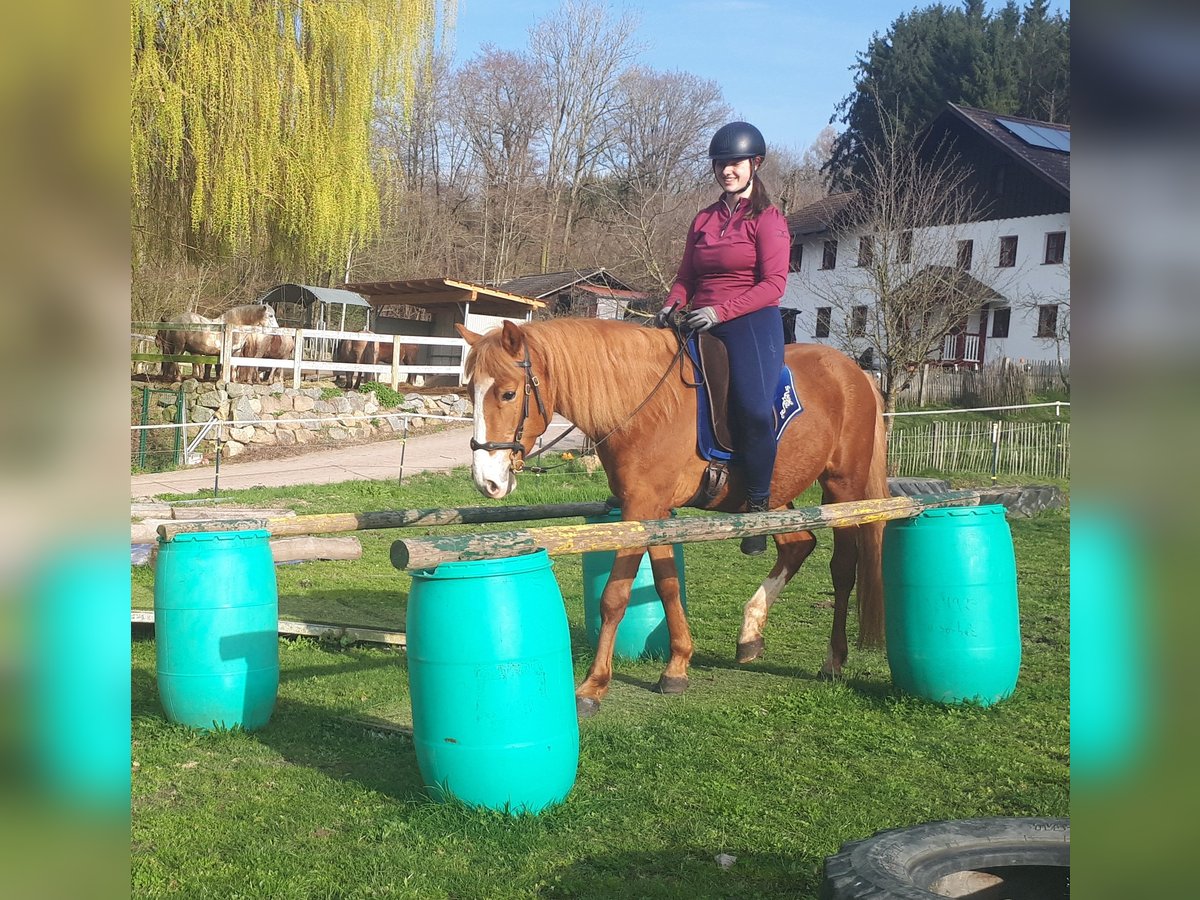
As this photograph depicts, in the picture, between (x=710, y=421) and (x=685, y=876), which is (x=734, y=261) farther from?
(x=685, y=876)

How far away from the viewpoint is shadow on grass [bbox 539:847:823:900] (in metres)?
3.10

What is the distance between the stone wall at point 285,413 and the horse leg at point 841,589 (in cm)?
1193

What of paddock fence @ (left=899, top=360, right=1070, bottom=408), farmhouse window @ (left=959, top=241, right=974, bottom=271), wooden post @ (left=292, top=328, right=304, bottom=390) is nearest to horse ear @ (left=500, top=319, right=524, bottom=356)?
wooden post @ (left=292, top=328, right=304, bottom=390)

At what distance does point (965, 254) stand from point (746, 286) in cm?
2171

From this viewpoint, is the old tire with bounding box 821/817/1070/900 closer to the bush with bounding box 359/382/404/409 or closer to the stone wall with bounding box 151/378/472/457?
the stone wall with bounding box 151/378/472/457

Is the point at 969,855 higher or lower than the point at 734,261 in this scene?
lower

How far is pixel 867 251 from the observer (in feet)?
79.8

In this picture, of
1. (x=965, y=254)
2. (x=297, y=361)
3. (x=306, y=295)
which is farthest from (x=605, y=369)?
(x=306, y=295)

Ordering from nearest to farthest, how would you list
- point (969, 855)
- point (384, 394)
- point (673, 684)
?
point (969, 855) < point (673, 684) < point (384, 394)

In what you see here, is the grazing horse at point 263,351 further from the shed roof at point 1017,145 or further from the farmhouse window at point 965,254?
the shed roof at point 1017,145

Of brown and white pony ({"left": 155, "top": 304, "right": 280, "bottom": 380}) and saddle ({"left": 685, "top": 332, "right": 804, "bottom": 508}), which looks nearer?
saddle ({"left": 685, "top": 332, "right": 804, "bottom": 508})

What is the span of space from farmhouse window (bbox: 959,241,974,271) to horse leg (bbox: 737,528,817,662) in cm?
1911
